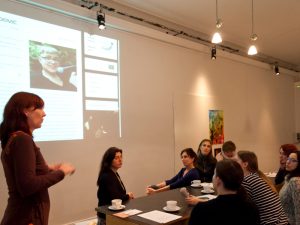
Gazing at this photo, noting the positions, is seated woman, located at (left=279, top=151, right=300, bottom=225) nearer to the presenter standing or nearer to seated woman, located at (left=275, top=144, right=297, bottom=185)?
seated woman, located at (left=275, top=144, right=297, bottom=185)

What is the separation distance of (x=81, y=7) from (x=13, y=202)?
3.02 metres

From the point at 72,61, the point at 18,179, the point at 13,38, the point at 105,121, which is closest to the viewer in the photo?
the point at 18,179

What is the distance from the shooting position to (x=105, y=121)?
4.08 m

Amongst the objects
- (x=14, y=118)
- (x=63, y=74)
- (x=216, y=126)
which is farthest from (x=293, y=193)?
(x=216, y=126)

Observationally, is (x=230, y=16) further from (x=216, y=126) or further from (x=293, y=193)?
(x=293, y=193)

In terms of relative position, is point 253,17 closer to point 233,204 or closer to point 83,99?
point 83,99

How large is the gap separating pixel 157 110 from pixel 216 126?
1745 mm

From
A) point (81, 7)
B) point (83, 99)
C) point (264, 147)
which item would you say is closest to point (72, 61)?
point (83, 99)

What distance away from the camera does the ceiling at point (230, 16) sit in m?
4.24

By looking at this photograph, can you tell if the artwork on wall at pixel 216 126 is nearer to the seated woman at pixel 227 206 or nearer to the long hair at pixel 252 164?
the long hair at pixel 252 164

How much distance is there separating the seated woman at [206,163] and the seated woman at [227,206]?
2.45 m

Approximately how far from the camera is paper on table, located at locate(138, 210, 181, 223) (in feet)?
6.68

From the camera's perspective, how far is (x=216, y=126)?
6.00 metres

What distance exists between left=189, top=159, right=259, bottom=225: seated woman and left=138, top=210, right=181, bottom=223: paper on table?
1.71ft
